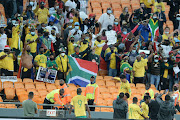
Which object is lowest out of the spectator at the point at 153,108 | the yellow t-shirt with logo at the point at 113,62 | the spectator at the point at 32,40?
the spectator at the point at 153,108

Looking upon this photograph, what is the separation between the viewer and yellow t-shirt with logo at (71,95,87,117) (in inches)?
666

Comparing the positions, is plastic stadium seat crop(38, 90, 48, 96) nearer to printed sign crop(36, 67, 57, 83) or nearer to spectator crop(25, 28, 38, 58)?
printed sign crop(36, 67, 57, 83)

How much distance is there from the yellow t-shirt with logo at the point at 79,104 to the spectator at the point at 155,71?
5.68m

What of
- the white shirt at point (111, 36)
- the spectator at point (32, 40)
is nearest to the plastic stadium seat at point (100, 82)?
the white shirt at point (111, 36)

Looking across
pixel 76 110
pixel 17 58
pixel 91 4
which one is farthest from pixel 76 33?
pixel 76 110

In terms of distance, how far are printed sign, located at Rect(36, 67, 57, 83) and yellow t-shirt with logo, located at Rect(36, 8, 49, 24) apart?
11.6 ft

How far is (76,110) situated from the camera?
16953 mm

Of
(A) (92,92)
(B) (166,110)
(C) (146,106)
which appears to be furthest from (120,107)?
(A) (92,92)

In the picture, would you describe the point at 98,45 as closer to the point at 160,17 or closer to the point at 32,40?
the point at 32,40

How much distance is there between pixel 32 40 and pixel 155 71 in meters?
4.63

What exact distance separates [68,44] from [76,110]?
5.36 meters

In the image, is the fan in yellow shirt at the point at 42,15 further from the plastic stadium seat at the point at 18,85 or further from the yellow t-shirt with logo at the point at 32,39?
the plastic stadium seat at the point at 18,85

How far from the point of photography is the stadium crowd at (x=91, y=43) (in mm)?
21094

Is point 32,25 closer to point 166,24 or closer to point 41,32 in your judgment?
point 41,32
